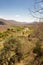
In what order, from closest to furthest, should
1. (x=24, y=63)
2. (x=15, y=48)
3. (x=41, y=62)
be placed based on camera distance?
(x=41, y=62)
(x=24, y=63)
(x=15, y=48)

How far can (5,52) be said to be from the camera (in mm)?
12469

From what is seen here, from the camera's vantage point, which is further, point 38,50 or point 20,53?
point 38,50

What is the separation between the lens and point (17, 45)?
13.5m

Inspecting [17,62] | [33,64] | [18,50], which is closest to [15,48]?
[18,50]

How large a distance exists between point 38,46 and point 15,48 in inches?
74.2

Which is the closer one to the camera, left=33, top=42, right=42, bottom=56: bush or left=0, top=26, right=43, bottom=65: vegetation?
left=0, top=26, right=43, bottom=65: vegetation

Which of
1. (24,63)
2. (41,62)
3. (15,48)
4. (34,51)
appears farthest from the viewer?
(34,51)

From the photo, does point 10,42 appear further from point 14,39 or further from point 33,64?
point 33,64

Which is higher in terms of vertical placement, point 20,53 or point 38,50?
point 38,50

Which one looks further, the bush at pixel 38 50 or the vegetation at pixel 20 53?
the bush at pixel 38 50

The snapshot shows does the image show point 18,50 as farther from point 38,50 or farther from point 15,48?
point 38,50

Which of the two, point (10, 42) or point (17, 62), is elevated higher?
point (10, 42)

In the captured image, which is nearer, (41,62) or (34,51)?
(41,62)

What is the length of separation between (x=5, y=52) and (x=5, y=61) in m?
0.77
